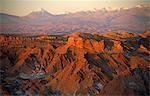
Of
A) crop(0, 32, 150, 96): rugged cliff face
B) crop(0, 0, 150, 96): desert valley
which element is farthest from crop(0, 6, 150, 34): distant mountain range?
crop(0, 32, 150, 96): rugged cliff face

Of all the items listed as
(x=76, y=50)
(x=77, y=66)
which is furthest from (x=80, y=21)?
(x=77, y=66)

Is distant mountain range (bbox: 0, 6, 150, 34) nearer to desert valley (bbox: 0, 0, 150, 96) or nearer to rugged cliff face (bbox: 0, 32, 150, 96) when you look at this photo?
desert valley (bbox: 0, 0, 150, 96)

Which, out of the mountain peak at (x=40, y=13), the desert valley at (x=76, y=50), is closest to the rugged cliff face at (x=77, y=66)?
the desert valley at (x=76, y=50)

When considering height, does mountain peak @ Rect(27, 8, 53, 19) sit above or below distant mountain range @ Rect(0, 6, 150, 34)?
above

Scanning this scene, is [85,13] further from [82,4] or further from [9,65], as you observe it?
[9,65]

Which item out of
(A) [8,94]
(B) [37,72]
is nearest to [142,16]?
(B) [37,72]

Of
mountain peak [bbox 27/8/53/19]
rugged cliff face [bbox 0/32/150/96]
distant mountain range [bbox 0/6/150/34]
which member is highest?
mountain peak [bbox 27/8/53/19]

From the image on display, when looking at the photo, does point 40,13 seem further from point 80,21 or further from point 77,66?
point 77,66
